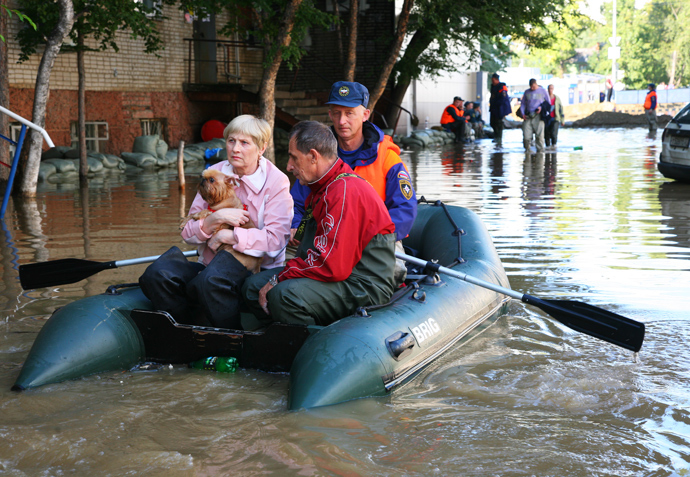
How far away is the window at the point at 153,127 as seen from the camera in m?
19.1

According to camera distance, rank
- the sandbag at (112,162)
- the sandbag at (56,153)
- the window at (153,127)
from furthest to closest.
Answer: the window at (153,127) < the sandbag at (112,162) < the sandbag at (56,153)

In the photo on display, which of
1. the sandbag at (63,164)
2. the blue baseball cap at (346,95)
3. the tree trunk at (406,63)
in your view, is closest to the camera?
the blue baseball cap at (346,95)

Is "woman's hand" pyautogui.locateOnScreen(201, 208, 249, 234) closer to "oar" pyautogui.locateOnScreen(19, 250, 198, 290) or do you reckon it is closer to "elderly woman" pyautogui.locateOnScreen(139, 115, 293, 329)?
→ "elderly woman" pyautogui.locateOnScreen(139, 115, 293, 329)

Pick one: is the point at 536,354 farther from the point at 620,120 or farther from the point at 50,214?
the point at 620,120

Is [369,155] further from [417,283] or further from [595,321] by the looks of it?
[595,321]

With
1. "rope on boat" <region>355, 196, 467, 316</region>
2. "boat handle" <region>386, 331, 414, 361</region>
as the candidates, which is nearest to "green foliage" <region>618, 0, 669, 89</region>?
"rope on boat" <region>355, 196, 467, 316</region>

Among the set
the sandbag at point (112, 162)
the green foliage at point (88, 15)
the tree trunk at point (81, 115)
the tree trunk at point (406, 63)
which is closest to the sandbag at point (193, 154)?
the sandbag at point (112, 162)

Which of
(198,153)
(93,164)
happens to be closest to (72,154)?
(93,164)

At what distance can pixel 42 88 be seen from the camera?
11.1 metres

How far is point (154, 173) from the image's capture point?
51.3 feet

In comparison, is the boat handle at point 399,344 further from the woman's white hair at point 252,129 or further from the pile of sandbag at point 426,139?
the pile of sandbag at point 426,139

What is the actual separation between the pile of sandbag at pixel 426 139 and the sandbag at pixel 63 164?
479 inches

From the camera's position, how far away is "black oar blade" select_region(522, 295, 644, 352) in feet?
12.6

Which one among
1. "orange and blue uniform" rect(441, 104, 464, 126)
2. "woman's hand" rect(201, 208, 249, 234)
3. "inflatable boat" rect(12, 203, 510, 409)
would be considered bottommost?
"inflatable boat" rect(12, 203, 510, 409)
